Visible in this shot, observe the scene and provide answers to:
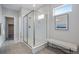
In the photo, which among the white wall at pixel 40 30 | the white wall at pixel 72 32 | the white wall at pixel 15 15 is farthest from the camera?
the white wall at pixel 40 30

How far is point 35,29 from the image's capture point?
227cm

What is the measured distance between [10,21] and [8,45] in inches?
20.6

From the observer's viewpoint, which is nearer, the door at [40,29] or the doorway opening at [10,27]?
the doorway opening at [10,27]

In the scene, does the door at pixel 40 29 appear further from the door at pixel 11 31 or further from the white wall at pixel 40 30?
the door at pixel 11 31

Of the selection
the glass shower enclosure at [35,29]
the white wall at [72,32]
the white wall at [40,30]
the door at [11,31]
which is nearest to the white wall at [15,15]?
the door at [11,31]

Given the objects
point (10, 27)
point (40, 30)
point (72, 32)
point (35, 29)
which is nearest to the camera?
point (72, 32)

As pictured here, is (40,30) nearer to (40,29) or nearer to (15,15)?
(40,29)

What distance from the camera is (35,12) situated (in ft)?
6.76

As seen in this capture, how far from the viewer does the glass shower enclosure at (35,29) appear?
2.24 metres

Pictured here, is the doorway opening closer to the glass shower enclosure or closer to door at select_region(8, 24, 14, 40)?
door at select_region(8, 24, 14, 40)

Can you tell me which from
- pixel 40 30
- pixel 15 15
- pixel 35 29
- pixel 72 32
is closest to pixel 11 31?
pixel 15 15

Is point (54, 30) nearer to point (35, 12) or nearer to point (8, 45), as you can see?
point (35, 12)

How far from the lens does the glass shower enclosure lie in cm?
224
